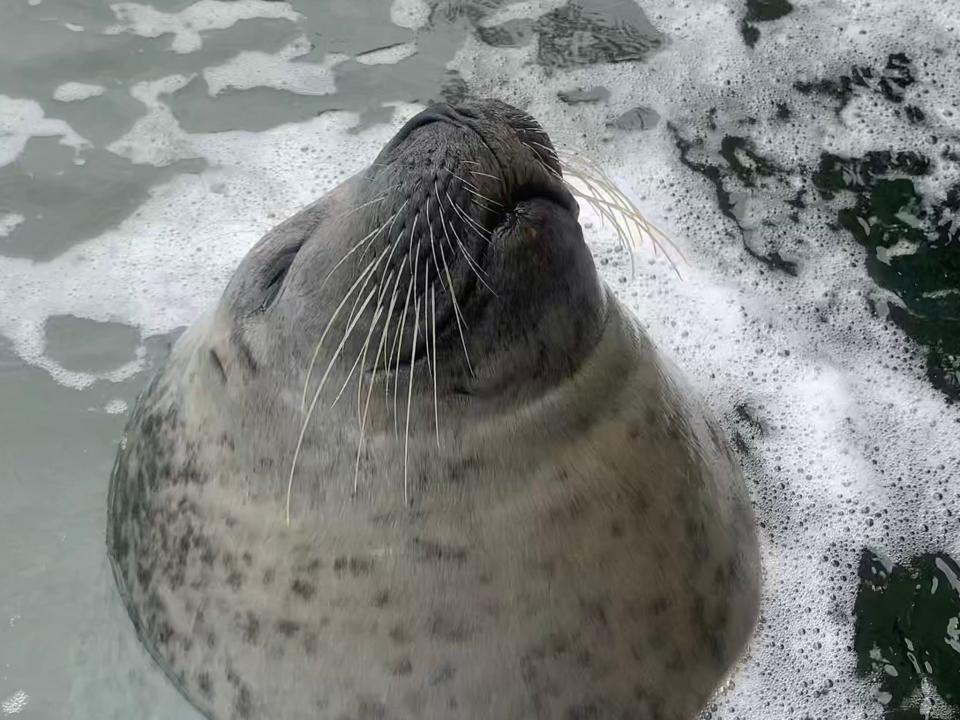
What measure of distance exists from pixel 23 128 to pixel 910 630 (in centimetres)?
363

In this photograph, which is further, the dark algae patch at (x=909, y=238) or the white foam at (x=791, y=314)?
the dark algae patch at (x=909, y=238)

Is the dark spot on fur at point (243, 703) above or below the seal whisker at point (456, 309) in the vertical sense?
below

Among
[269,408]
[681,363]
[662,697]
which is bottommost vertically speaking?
[681,363]

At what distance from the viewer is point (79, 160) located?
14.2 feet

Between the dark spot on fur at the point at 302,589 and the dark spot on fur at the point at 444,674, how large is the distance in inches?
10.8

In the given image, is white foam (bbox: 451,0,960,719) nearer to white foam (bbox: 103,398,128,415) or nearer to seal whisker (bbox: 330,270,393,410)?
seal whisker (bbox: 330,270,393,410)

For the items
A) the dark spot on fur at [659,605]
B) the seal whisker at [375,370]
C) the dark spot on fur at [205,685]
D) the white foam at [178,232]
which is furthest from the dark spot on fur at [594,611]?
the white foam at [178,232]

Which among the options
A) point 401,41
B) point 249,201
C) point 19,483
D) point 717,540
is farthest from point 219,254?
point 717,540

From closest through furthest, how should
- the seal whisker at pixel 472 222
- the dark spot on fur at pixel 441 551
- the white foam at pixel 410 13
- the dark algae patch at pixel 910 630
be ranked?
the seal whisker at pixel 472 222 → the dark spot on fur at pixel 441 551 → the dark algae patch at pixel 910 630 → the white foam at pixel 410 13

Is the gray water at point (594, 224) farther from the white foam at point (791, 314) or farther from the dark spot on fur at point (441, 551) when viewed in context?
the dark spot on fur at point (441, 551)

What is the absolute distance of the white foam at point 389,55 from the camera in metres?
4.71

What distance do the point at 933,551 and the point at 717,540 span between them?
3.66ft

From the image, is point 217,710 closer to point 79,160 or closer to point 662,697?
point 662,697

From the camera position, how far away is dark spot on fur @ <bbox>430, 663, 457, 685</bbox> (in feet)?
6.89
